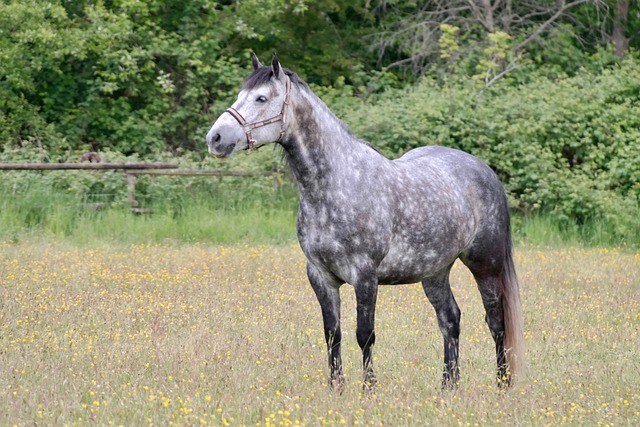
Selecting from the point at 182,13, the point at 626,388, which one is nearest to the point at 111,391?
the point at 626,388

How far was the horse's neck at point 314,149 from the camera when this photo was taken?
625 cm

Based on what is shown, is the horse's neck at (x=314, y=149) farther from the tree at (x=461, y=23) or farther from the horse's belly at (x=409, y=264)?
the tree at (x=461, y=23)

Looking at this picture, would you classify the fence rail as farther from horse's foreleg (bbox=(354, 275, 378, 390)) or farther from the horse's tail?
horse's foreleg (bbox=(354, 275, 378, 390))

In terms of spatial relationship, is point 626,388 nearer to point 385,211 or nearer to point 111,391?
point 385,211

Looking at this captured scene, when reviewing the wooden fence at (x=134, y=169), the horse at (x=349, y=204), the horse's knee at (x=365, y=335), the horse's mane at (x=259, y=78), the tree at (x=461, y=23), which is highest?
the horse's mane at (x=259, y=78)

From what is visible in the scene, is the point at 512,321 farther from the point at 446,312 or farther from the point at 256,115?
the point at 256,115

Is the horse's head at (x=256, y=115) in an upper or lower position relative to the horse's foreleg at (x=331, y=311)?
upper

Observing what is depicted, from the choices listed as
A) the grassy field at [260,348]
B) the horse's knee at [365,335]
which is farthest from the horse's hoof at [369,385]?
the horse's knee at [365,335]

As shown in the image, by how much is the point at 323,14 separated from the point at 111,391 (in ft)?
64.3

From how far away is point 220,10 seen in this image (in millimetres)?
25000

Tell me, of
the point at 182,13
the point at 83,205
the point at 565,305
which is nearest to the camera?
the point at 565,305

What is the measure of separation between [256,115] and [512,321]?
8.76ft

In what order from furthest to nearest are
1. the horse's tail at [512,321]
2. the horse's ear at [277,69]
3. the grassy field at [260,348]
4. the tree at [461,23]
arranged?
1. the tree at [461,23]
2. the horse's tail at [512,321]
3. the horse's ear at [277,69]
4. the grassy field at [260,348]

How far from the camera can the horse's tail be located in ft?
23.7
